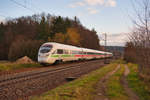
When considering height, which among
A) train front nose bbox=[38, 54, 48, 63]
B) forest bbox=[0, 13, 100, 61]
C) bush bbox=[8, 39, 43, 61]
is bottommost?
train front nose bbox=[38, 54, 48, 63]

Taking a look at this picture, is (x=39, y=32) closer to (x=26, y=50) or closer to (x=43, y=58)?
(x=26, y=50)

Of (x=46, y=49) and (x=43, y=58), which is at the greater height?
(x=46, y=49)

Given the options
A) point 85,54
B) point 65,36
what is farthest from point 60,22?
point 85,54

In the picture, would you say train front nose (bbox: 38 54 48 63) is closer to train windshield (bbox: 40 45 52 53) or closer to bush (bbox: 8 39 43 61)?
train windshield (bbox: 40 45 52 53)

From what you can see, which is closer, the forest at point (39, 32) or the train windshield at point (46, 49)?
the train windshield at point (46, 49)

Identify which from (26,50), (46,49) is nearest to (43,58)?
(46,49)

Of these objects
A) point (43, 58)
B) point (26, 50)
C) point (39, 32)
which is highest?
point (39, 32)

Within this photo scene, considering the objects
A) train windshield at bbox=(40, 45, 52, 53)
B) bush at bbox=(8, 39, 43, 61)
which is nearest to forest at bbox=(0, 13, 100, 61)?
bush at bbox=(8, 39, 43, 61)

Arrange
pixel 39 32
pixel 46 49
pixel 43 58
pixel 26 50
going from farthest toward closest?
1. pixel 39 32
2. pixel 26 50
3. pixel 46 49
4. pixel 43 58

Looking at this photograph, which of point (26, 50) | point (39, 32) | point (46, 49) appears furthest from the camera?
point (39, 32)

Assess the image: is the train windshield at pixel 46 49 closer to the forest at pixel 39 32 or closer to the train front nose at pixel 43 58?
the train front nose at pixel 43 58

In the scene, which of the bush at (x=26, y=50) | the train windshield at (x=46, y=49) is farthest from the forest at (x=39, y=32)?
the train windshield at (x=46, y=49)

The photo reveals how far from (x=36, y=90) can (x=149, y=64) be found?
5.85 m

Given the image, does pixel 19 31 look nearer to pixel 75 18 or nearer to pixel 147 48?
pixel 75 18
